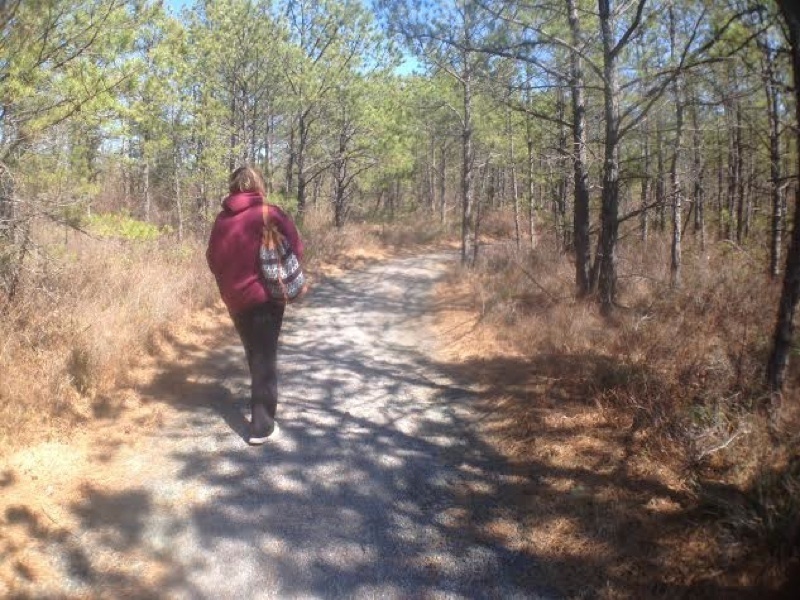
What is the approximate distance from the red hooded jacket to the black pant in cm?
10

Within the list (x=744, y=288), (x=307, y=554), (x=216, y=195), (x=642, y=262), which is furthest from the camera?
(x=216, y=195)

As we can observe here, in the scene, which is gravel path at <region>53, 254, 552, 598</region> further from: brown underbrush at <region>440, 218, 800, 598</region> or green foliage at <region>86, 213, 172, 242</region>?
green foliage at <region>86, 213, 172, 242</region>

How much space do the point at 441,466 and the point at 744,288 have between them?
4685 mm

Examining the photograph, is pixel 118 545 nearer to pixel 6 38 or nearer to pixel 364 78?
pixel 6 38

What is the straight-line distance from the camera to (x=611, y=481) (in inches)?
137

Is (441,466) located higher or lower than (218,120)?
lower

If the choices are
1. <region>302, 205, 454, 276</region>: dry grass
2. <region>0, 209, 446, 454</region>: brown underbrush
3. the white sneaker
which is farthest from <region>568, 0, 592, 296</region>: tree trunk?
<region>302, 205, 454, 276</region>: dry grass

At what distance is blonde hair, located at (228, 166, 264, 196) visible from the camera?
164 inches

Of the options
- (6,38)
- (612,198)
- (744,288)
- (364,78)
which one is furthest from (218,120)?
(744,288)

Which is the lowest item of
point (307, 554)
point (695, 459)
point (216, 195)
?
point (307, 554)

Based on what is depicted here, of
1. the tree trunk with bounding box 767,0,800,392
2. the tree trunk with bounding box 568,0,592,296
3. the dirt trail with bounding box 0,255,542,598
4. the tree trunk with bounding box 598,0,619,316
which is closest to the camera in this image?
the dirt trail with bounding box 0,255,542,598

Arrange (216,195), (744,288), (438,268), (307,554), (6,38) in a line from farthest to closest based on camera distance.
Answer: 1. (438,268)
2. (216,195)
3. (744,288)
4. (6,38)
5. (307,554)

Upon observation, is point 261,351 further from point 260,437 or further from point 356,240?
point 356,240

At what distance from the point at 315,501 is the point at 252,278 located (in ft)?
5.31
